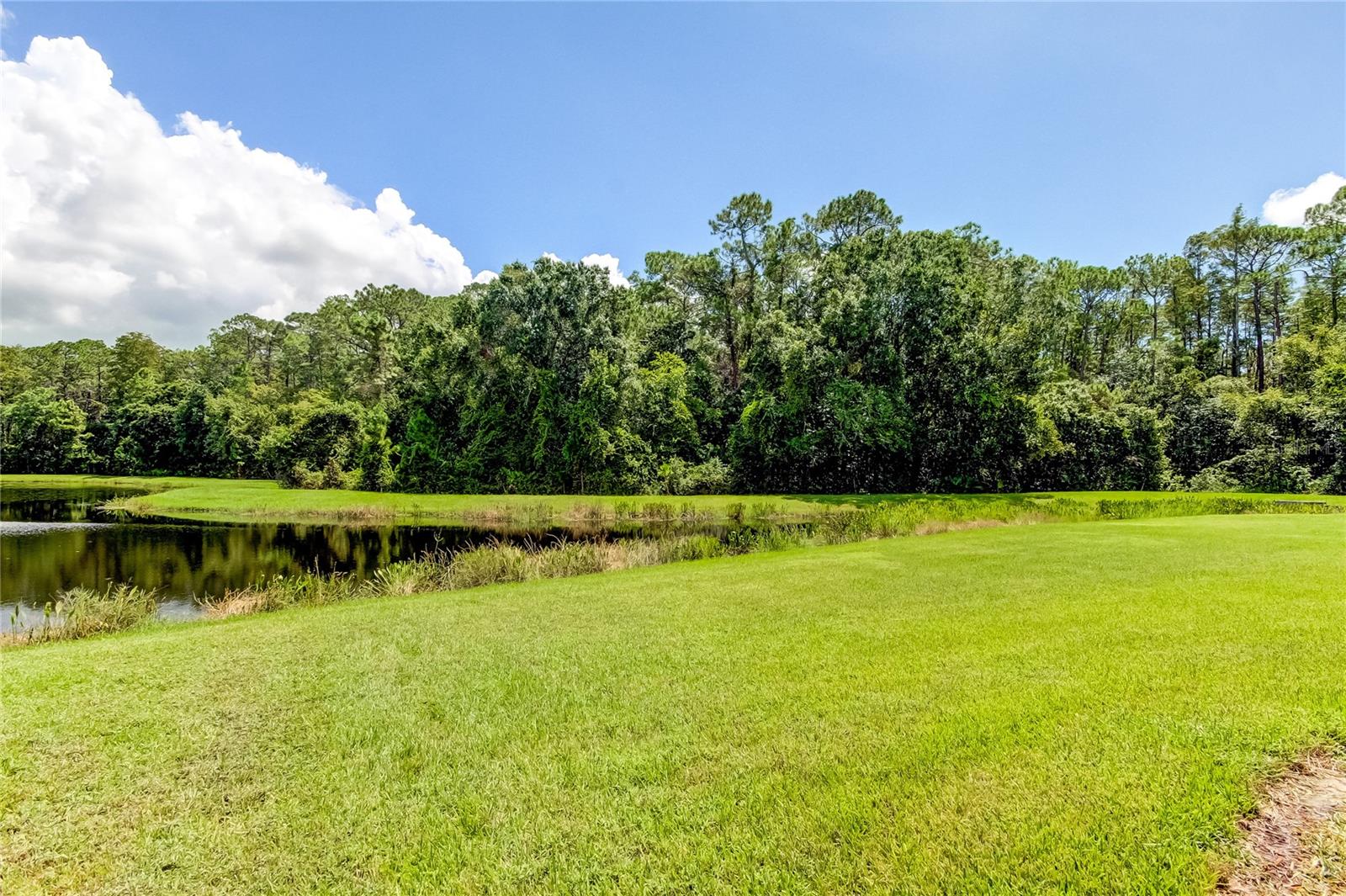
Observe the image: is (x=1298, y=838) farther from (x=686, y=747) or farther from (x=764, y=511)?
(x=764, y=511)

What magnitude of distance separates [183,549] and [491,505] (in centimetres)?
1399

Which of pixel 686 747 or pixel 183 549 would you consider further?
pixel 183 549

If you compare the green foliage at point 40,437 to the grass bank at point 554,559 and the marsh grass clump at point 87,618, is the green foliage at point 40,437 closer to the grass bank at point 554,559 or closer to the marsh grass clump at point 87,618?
the grass bank at point 554,559

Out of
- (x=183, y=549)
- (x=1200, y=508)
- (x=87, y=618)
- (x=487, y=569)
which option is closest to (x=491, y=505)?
(x=183, y=549)

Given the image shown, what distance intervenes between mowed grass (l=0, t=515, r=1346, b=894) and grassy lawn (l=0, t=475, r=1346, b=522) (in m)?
Result: 22.6

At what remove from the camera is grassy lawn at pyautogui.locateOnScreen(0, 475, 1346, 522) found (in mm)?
31016

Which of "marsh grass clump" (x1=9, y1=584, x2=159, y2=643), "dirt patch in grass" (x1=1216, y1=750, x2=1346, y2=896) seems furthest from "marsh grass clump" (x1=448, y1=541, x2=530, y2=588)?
"dirt patch in grass" (x1=1216, y1=750, x2=1346, y2=896)

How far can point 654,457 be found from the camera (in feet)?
135

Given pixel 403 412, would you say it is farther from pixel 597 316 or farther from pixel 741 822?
pixel 741 822

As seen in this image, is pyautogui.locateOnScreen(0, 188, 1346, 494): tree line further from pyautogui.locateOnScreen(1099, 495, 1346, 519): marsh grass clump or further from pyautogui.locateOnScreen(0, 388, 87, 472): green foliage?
pyautogui.locateOnScreen(0, 388, 87, 472): green foliage

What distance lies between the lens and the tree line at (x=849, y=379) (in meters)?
37.9

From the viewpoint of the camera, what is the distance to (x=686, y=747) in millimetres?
4734

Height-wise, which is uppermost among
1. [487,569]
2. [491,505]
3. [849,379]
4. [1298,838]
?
[849,379]

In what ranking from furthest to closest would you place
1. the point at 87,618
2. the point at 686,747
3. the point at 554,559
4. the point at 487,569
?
the point at 554,559 < the point at 487,569 < the point at 87,618 < the point at 686,747
